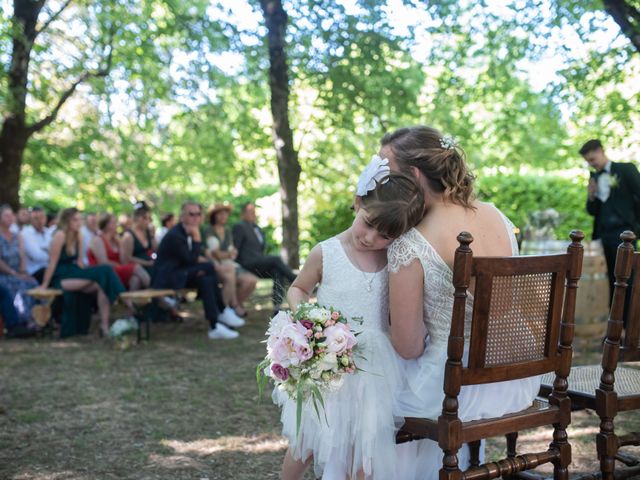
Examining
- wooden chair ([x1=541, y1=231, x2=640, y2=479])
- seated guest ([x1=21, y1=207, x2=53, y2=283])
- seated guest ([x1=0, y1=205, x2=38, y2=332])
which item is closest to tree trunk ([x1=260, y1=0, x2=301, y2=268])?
seated guest ([x1=21, y1=207, x2=53, y2=283])

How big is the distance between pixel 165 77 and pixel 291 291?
12.1 m

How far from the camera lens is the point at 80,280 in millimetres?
8398

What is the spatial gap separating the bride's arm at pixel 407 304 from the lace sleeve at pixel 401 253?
0.01 m

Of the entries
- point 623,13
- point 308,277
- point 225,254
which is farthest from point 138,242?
point 308,277

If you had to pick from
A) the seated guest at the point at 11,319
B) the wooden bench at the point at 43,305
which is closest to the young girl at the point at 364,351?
the wooden bench at the point at 43,305

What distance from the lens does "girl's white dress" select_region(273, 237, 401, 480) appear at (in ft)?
8.39

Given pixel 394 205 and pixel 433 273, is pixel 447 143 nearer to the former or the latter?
pixel 394 205

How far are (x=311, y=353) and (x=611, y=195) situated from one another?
566 cm

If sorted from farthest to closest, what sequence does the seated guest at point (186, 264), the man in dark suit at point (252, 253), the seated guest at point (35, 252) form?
the man in dark suit at point (252, 253)
the seated guest at point (35, 252)
the seated guest at point (186, 264)

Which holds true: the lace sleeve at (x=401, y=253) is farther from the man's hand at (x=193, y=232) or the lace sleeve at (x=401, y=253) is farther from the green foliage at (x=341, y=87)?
the man's hand at (x=193, y=232)

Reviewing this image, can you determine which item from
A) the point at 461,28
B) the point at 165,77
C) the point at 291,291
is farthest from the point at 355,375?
the point at 165,77

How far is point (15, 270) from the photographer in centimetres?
868

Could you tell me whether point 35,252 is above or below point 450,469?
above

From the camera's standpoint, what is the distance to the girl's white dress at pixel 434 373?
254cm
